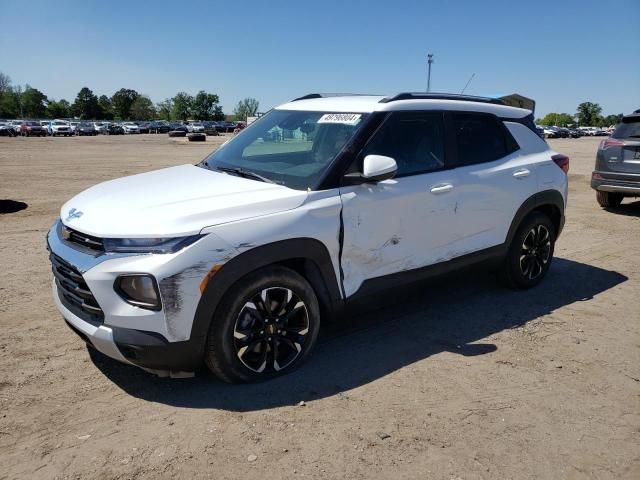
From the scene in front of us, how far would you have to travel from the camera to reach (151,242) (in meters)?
2.93

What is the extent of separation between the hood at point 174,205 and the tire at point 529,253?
8.56 feet

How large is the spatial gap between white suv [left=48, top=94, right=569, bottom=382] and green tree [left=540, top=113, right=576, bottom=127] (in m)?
137

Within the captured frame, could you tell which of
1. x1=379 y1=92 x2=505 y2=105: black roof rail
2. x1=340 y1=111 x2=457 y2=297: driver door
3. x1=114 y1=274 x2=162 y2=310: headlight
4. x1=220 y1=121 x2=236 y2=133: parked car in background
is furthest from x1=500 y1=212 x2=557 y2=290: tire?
x1=220 y1=121 x2=236 y2=133: parked car in background

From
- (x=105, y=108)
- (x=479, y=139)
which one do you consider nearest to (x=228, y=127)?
(x=105, y=108)

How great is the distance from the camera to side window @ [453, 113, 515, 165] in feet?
14.6

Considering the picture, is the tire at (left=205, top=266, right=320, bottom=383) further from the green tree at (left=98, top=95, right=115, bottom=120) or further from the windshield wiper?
the green tree at (left=98, top=95, right=115, bottom=120)

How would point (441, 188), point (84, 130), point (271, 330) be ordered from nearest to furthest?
point (271, 330) → point (441, 188) → point (84, 130)

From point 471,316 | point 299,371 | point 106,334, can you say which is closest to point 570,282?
point 471,316

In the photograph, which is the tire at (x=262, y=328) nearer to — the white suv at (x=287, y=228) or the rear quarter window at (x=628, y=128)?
the white suv at (x=287, y=228)

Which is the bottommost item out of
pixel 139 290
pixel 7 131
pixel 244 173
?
pixel 139 290

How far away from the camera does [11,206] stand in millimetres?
9266

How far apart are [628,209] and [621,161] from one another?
1.46m

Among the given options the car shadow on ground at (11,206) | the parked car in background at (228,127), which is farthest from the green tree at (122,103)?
the car shadow on ground at (11,206)

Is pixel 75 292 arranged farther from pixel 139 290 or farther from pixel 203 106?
pixel 203 106
